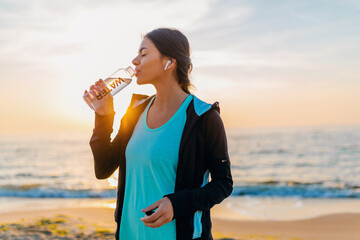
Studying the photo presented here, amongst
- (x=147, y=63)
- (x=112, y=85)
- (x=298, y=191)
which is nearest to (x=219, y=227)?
(x=298, y=191)

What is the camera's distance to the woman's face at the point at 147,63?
2068 millimetres

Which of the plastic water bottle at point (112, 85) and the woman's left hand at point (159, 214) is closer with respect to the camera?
the woman's left hand at point (159, 214)

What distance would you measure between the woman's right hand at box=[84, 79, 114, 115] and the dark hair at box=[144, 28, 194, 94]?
37 cm

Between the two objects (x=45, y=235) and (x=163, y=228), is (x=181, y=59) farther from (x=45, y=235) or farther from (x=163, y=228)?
(x=45, y=235)

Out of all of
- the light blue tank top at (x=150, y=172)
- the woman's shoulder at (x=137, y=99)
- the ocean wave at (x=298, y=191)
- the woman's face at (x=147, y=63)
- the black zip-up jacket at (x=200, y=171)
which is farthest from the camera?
the ocean wave at (x=298, y=191)

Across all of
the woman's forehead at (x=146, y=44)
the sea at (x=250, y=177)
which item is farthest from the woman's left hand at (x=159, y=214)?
the sea at (x=250, y=177)

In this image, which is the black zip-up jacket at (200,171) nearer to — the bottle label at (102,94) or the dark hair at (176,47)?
the dark hair at (176,47)

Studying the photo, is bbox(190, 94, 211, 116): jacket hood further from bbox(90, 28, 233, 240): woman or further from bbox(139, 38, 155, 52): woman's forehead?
bbox(139, 38, 155, 52): woman's forehead

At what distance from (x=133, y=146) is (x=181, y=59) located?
0.55 meters

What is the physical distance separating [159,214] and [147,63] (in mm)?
800

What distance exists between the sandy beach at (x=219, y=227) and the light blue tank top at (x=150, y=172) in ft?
16.7

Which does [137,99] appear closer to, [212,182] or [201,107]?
[201,107]

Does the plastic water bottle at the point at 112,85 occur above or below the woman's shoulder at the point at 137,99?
above

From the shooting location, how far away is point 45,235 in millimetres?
6820
